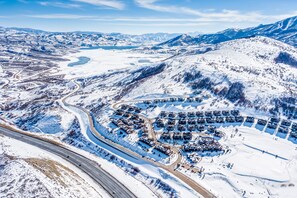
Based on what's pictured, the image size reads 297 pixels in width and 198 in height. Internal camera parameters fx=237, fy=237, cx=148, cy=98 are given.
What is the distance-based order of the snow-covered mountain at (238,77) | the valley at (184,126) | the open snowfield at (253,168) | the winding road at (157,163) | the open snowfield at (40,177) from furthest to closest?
the snow-covered mountain at (238,77)
the valley at (184,126)
the open snowfield at (253,168)
the winding road at (157,163)
the open snowfield at (40,177)

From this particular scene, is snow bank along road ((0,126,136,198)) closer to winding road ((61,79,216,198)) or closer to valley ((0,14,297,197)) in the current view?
valley ((0,14,297,197))

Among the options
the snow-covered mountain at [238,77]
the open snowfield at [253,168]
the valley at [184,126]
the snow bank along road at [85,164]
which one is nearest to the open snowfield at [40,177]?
the snow bank along road at [85,164]

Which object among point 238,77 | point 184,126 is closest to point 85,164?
point 184,126

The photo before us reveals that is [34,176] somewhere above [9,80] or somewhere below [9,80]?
above

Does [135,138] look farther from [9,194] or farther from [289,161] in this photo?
[289,161]

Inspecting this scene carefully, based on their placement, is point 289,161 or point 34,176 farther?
point 289,161

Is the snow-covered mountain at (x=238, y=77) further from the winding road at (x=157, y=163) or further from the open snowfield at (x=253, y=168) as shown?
the winding road at (x=157, y=163)

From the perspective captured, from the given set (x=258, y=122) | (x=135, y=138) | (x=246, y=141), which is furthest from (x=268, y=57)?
(x=135, y=138)
